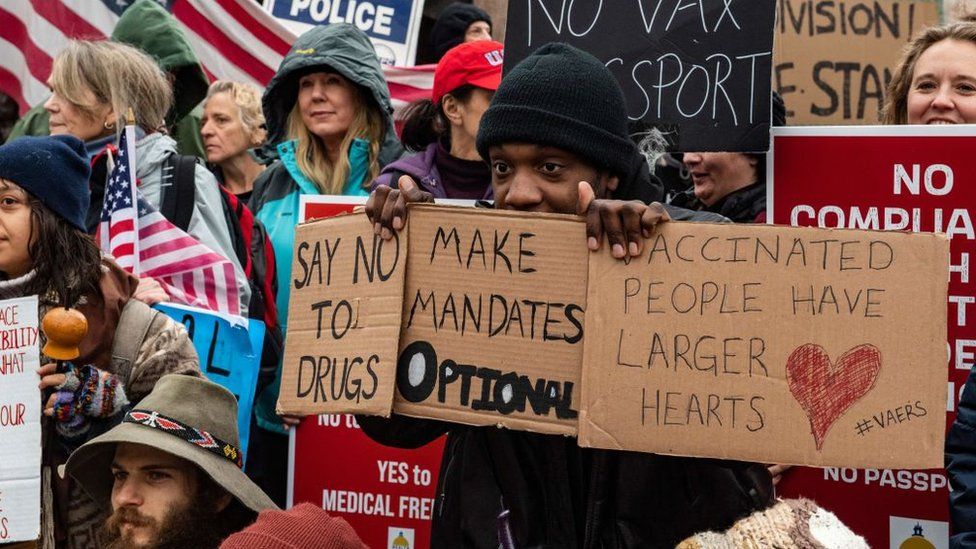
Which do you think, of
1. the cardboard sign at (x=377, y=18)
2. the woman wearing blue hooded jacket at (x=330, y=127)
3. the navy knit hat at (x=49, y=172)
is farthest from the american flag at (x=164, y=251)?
the cardboard sign at (x=377, y=18)

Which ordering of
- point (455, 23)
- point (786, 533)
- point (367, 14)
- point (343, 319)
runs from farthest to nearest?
1. point (367, 14)
2. point (455, 23)
3. point (343, 319)
4. point (786, 533)

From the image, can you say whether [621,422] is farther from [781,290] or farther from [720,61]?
[720,61]

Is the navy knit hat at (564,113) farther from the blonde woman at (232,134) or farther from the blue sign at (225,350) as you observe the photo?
the blonde woman at (232,134)

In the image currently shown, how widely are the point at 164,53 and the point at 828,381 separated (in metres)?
4.30

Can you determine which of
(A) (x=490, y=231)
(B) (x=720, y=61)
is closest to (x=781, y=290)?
(A) (x=490, y=231)

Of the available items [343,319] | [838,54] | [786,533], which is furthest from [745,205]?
[786,533]

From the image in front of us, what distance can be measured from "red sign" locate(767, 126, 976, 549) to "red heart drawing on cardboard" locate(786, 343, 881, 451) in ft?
4.02

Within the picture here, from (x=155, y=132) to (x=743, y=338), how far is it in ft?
9.50

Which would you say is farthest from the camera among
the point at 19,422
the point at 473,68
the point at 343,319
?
the point at 473,68

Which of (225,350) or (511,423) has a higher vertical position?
(225,350)

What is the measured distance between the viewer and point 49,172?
165 inches

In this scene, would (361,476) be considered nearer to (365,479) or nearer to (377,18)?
(365,479)

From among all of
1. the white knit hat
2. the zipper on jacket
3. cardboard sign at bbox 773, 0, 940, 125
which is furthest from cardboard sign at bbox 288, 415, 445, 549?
cardboard sign at bbox 773, 0, 940, 125

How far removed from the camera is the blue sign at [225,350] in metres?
4.44
